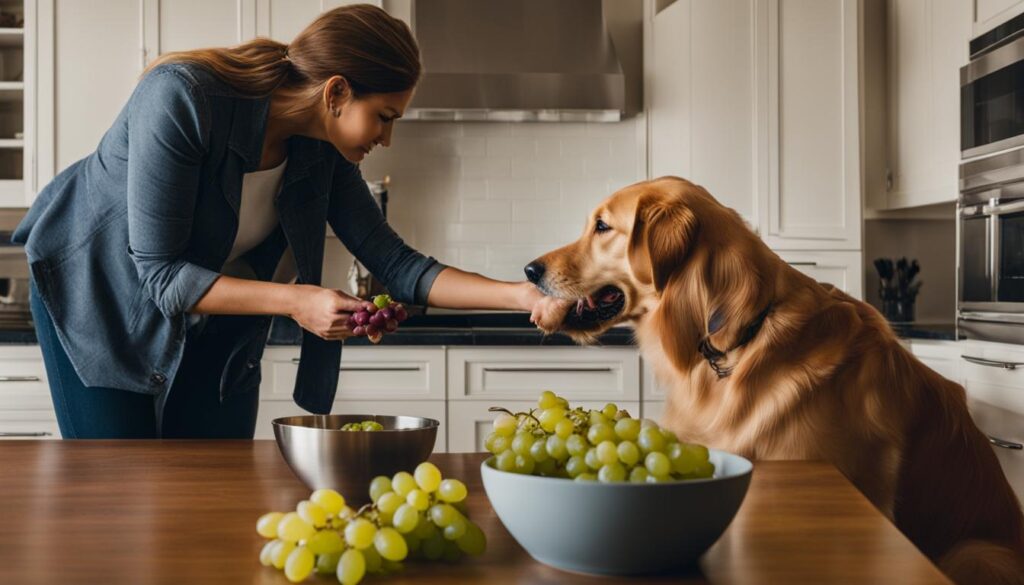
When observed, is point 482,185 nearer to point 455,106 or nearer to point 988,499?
point 455,106

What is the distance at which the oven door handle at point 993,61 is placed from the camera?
2652 mm

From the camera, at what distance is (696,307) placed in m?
1.55

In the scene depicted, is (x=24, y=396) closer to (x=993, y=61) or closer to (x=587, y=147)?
(x=587, y=147)

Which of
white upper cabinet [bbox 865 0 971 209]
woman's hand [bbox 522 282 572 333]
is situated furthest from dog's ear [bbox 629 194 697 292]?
white upper cabinet [bbox 865 0 971 209]

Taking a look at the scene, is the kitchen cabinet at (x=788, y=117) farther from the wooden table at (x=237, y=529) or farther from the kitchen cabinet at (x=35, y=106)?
the wooden table at (x=237, y=529)

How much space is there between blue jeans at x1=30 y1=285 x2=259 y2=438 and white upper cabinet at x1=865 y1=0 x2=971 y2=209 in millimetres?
2444

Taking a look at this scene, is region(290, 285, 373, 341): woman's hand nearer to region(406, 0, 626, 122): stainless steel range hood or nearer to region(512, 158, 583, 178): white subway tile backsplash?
region(406, 0, 626, 122): stainless steel range hood

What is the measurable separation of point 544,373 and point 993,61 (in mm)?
1601

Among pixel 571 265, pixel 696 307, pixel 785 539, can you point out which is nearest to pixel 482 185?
pixel 571 265

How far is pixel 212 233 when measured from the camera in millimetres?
1686

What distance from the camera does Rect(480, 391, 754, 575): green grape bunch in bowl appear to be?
69cm

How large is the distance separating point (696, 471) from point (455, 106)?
2917 mm

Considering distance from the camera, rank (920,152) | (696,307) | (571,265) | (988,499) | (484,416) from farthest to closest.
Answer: (920,152) → (484,416) → (571,265) → (696,307) → (988,499)

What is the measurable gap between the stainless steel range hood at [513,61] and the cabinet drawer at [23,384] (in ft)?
4.98
